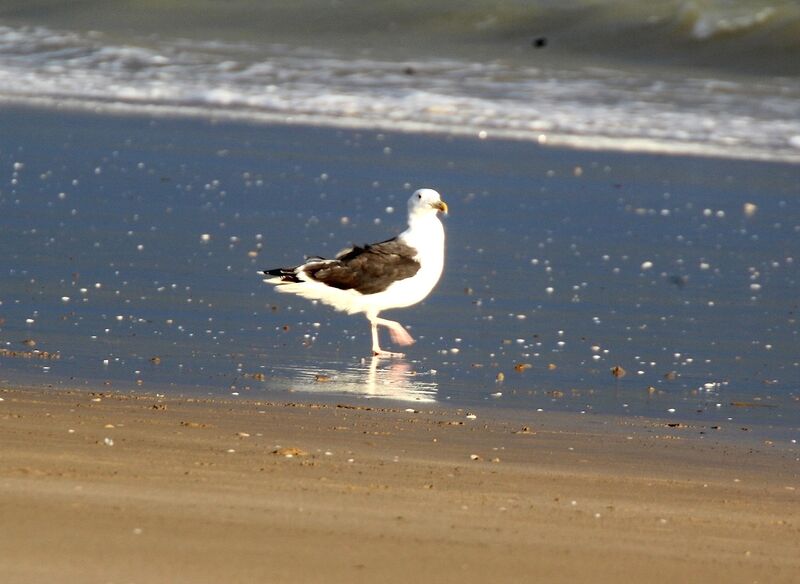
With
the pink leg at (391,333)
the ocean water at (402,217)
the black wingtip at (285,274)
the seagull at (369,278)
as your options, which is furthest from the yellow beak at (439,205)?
the black wingtip at (285,274)

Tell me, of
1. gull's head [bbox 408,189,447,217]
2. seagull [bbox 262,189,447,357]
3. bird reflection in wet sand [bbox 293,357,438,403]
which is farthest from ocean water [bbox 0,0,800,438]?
gull's head [bbox 408,189,447,217]

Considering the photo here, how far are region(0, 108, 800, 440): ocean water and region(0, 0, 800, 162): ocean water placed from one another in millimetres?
2030

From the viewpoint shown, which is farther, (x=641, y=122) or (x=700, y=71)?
(x=700, y=71)

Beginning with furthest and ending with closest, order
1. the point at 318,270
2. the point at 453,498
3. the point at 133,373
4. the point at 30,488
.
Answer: the point at 318,270, the point at 133,373, the point at 453,498, the point at 30,488

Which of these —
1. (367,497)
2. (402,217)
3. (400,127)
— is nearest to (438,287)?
(402,217)

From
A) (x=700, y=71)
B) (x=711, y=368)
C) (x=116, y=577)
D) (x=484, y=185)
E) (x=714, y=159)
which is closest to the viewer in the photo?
(x=116, y=577)

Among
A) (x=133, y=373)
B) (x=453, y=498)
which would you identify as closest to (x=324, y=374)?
(x=133, y=373)

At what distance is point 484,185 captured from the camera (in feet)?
38.6

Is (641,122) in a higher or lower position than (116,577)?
higher

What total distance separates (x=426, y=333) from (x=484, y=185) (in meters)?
4.44

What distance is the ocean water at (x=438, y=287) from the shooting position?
629 centimetres

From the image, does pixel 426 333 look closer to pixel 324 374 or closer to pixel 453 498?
pixel 324 374

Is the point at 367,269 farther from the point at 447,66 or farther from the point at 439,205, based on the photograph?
the point at 447,66

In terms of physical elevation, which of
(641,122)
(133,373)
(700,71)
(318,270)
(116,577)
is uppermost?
(700,71)
